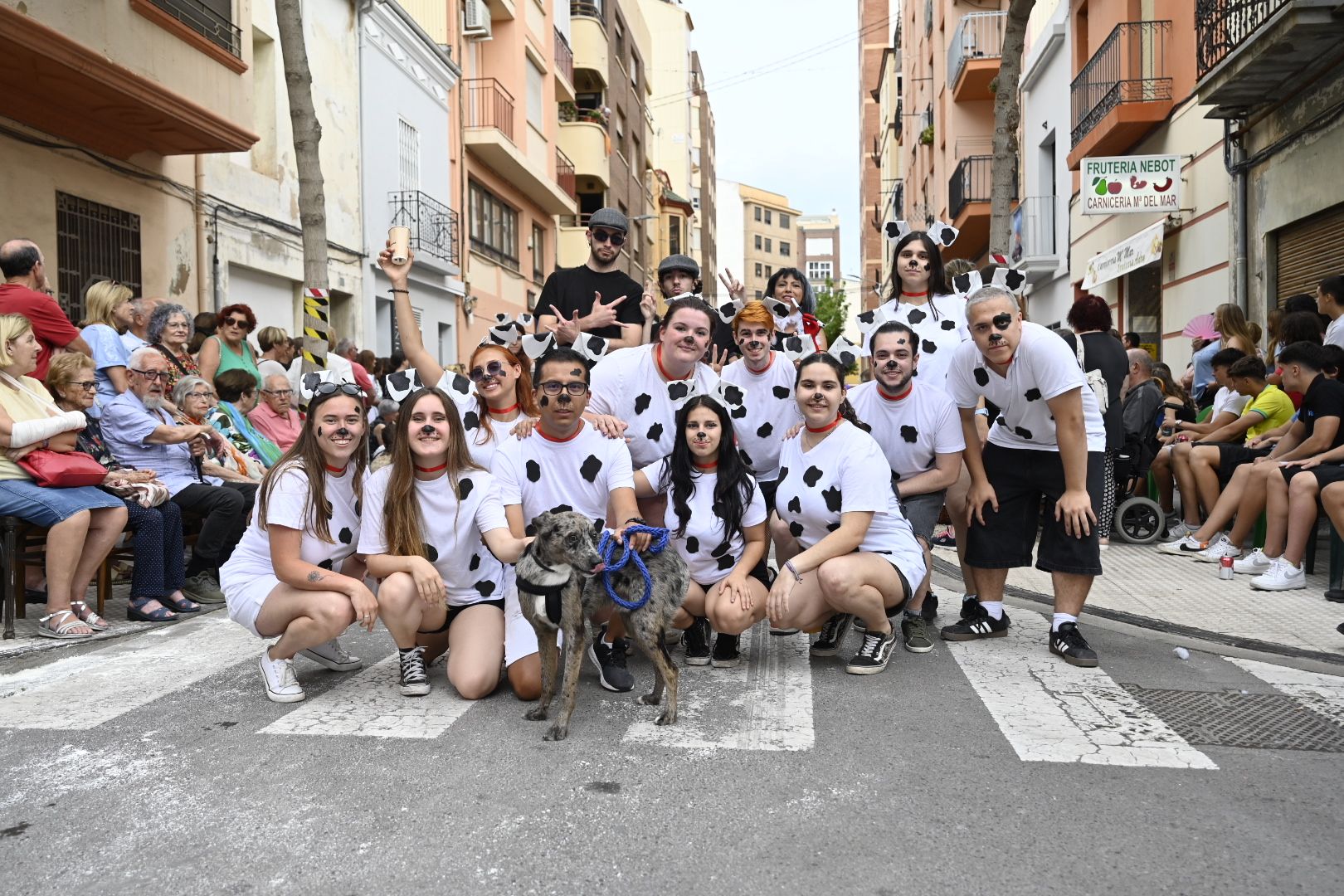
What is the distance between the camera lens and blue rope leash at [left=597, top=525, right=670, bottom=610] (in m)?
4.50

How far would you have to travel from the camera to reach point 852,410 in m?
5.89

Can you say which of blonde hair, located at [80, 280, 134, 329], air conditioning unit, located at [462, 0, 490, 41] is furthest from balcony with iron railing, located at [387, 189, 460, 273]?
blonde hair, located at [80, 280, 134, 329]

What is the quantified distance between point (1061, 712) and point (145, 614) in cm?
517

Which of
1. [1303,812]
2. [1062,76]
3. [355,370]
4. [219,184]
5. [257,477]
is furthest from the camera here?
[1062,76]

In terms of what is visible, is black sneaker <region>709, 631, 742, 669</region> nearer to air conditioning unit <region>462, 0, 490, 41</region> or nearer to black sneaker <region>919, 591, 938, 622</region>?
black sneaker <region>919, 591, 938, 622</region>

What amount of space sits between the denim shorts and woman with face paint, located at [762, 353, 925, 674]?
12.7 feet

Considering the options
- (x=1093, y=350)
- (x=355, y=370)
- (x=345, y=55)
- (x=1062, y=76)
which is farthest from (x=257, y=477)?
(x=1062, y=76)

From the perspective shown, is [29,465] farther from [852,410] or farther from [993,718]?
[993,718]

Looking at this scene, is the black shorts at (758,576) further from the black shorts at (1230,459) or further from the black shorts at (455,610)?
the black shorts at (1230,459)

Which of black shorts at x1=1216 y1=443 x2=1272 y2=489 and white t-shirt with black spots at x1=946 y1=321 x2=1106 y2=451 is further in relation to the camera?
black shorts at x1=1216 y1=443 x2=1272 y2=489

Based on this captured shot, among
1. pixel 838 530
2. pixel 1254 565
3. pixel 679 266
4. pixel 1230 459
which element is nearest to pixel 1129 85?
pixel 1230 459

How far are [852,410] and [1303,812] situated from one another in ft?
9.61

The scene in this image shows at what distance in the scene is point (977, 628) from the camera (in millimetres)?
6086

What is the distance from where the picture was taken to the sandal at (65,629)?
20.1 feet
